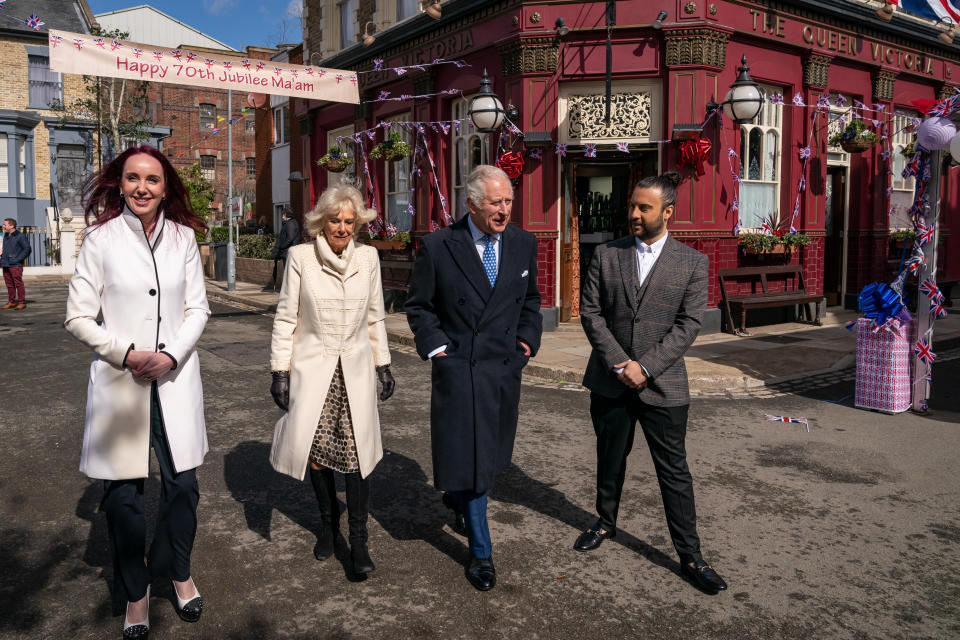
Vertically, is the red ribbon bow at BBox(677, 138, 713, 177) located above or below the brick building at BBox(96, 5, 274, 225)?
below

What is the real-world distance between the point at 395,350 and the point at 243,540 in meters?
6.71

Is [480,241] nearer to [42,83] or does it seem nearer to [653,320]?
[653,320]

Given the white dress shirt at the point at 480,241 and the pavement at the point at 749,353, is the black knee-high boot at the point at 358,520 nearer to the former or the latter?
the white dress shirt at the point at 480,241

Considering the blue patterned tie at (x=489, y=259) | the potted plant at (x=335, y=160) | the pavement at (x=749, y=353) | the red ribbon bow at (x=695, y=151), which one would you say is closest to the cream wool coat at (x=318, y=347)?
the blue patterned tie at (x=489, y=259)

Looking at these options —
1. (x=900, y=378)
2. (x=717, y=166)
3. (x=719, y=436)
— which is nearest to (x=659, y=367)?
(x=719, y=436)

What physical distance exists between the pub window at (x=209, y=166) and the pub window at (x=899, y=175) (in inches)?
Result: 1529

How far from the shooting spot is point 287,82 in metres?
11.1

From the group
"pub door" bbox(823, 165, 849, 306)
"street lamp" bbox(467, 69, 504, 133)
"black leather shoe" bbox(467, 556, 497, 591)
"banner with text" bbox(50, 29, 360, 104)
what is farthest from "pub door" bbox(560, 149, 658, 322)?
"black leather shoe" bbox(467, 556, 497, 591)

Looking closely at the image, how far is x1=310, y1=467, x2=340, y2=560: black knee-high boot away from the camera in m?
3.88

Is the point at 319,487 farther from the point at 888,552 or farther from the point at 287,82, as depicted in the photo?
the point at 287,82

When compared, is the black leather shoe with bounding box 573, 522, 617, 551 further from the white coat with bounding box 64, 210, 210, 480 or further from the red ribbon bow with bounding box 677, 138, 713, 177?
the red ribbon bow with bounding box 677, 138, 713, 177

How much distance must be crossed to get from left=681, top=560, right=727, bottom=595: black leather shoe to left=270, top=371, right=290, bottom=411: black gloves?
6.91 ft

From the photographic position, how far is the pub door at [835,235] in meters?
14.7

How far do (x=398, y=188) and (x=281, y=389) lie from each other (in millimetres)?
12982
